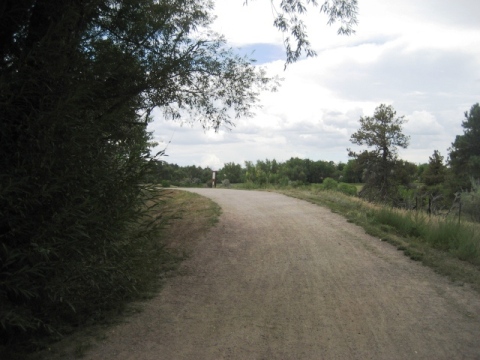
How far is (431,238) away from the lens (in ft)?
35.2

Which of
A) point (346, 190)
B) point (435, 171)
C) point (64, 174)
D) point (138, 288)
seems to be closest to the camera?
point (64, 174)

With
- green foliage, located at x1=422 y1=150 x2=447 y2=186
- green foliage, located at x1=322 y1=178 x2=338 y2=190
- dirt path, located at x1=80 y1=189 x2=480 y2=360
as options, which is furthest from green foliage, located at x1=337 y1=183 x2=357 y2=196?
green foliage, located at x1=422 y1=150 x2=447 y2=186

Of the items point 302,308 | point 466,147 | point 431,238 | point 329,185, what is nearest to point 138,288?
point 302,308

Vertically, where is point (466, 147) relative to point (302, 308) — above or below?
above

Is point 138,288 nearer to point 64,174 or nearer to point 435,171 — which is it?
point 64,174

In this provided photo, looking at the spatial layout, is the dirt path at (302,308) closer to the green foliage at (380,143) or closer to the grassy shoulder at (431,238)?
the grassy shoulder at (431,238)

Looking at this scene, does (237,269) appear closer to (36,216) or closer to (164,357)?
(164,357)

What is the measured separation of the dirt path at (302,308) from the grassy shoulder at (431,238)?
0.37 metres

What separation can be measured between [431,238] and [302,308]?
17.7 feet

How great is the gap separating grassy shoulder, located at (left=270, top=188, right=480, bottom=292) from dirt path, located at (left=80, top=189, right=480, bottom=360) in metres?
0.37

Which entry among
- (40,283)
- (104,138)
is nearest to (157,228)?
(104,138)

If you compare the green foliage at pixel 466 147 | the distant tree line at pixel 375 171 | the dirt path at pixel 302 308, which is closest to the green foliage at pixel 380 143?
the distant tree line at pixel 375 171

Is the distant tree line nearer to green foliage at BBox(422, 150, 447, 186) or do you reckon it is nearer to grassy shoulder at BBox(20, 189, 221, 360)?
green foliage at BBox(422, 150, 447, 186)

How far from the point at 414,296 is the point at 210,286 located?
3113mm
